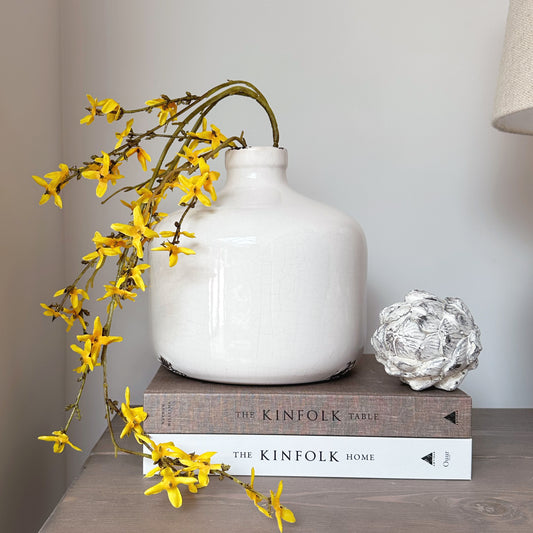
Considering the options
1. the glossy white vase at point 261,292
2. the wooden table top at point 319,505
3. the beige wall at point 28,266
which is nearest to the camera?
the wooden table top at point 319,505

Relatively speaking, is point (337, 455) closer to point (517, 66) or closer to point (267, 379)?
point (267, 379)

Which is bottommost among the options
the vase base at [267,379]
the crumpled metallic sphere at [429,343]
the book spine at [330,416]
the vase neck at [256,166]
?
the book spine at [330,416]

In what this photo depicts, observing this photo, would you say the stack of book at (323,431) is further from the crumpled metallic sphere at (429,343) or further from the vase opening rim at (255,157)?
the vase opening rim at (255,157)

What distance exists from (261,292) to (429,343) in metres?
0.18

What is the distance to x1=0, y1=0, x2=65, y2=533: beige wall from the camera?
0.76 metres

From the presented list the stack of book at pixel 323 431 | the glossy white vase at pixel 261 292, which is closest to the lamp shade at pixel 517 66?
the glossy white vase at pixel 261 292

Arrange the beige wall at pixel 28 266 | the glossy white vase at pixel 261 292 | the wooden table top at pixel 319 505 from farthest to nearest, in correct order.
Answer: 1. the beige wall at pixel 28 266
2. the glossy white vase at pixel 261 292
3. the wooden table top at pixel 319 505

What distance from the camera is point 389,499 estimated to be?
597mm

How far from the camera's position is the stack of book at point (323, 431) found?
64cm

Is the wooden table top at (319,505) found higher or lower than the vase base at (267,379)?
lower

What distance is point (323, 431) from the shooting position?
643 mm

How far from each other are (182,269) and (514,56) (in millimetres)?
415

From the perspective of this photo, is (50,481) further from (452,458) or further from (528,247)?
(528,247)

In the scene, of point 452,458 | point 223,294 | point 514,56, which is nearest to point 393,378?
point 452,458
